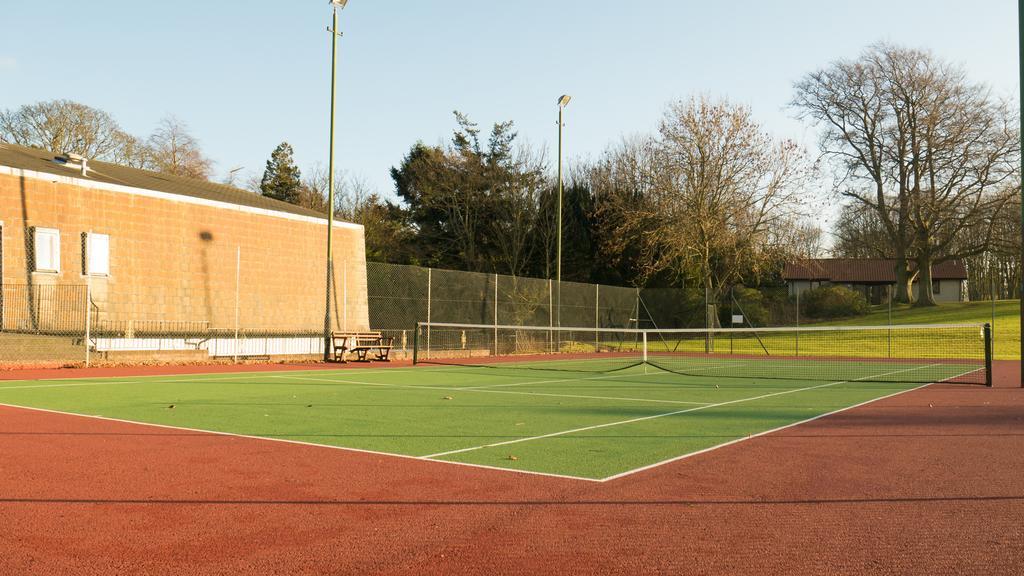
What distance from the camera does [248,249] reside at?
2517cm

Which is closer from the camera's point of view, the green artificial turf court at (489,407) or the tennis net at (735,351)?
the green artificial turf court at (489,407)

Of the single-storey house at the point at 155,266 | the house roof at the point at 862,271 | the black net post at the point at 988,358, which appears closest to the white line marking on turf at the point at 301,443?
the single-storey house at the point at 155,266

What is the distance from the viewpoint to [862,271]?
73.4 meters

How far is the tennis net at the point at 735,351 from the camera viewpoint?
67.3ft

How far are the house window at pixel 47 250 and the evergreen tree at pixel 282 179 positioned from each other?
38322 mm

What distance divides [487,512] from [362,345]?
19377 millimetres

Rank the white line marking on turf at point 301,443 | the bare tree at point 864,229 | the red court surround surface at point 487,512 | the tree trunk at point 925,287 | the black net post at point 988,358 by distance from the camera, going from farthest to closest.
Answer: the bare tree at point 864,229, the tree trunk at point 925,287, the black net post at point 988,358, the white line marking on turf at point 301,443, the red court surround surface at point 487,512

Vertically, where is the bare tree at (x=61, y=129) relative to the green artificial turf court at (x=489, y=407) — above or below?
above

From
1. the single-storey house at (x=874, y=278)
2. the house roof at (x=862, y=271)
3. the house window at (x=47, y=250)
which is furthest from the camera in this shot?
the house roof at (x=862, y=271)

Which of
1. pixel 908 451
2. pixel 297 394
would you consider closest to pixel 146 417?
pixel 297 394

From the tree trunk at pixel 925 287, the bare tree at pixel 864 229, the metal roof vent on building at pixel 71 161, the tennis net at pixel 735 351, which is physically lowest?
the tennis net at pixel 735 351

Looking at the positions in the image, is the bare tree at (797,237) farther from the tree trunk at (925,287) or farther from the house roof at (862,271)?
the house roof at (862,271)

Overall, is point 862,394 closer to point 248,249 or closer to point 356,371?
point 356,371

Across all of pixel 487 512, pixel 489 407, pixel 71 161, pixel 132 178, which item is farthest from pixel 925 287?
pixel 487 512
